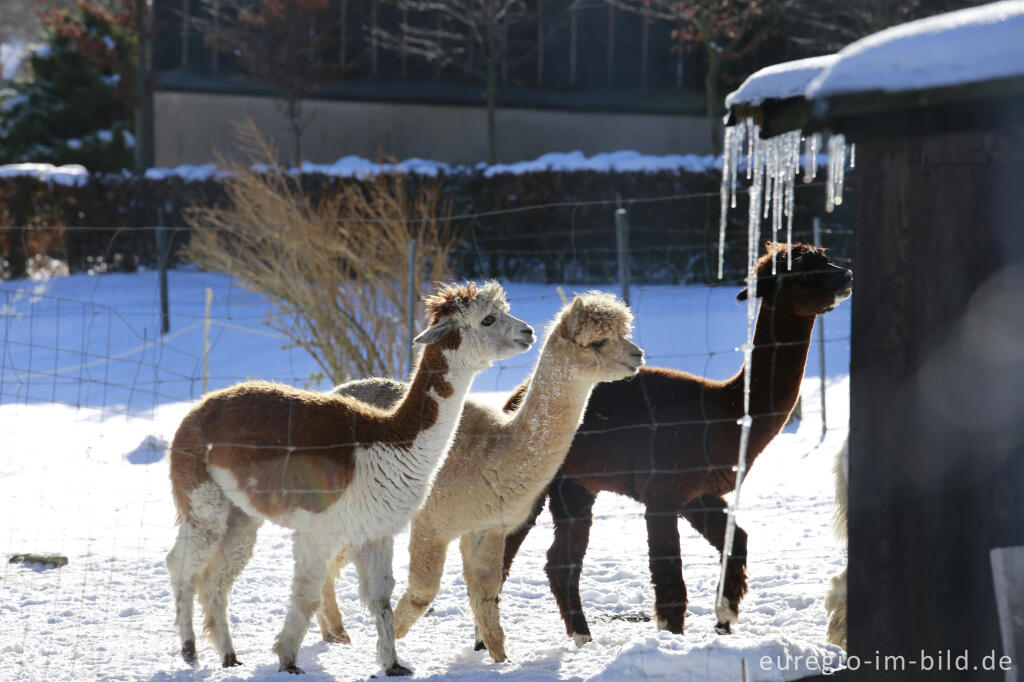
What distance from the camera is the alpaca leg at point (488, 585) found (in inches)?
182

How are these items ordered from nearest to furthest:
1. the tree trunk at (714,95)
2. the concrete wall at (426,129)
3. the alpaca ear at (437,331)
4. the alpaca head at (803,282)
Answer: the alpaca ear at (437,331), the alpaca head at (803,282), the tree trunk at (714,95), the concrete wall at (426,129)

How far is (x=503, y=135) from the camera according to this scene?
21.4 m

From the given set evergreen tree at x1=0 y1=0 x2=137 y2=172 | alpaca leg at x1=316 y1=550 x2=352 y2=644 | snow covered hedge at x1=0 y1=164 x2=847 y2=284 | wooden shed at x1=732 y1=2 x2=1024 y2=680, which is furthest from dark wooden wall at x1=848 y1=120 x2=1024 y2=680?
evergreen tree at x1=0 y1=0 x2=137 y2=172

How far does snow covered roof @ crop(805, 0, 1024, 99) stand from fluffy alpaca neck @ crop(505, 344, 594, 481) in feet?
6.93

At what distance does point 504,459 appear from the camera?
4.55m

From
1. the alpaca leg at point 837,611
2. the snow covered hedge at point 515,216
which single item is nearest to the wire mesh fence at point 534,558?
the alpaca leg at point 837,611

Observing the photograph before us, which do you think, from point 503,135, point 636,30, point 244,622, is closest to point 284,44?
point 503,135

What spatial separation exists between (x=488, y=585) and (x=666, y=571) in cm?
75

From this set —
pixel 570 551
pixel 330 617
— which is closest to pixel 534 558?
pixel 570 551

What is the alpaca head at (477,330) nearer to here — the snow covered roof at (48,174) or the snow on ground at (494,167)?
the snow on ground at (494,167)

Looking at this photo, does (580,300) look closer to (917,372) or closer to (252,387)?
(252,387)

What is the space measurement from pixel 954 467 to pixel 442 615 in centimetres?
315

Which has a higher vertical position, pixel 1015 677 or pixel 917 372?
pixel 917 372

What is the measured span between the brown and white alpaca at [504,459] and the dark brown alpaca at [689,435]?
39 cm
